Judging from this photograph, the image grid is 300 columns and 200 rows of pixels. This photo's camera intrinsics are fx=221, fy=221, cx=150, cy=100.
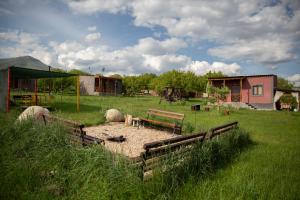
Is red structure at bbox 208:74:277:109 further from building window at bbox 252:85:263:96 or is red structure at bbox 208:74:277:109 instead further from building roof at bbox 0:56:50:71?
building roof at bbox 0:56:50:71

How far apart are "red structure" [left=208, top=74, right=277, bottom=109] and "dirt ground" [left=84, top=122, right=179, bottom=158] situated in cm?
2079

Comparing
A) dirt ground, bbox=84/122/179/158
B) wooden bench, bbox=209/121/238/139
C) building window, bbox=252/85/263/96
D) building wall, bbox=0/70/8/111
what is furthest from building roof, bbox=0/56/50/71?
building window, bbox=252/85/263/96

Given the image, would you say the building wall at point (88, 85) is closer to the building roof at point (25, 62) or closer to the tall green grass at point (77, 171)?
the building roof at point (25, 62)

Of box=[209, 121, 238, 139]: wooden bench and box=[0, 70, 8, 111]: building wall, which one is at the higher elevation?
box=[0, 70, 8, 111]: building wall

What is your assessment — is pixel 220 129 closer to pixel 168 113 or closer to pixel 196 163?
pixel 196 163

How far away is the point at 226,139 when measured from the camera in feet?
20.2

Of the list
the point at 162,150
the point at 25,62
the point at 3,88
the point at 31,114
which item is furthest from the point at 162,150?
the point at 25,62

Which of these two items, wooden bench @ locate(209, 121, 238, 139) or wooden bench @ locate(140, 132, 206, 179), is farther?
wooden bench @ locate(209, 121, 238, 139)

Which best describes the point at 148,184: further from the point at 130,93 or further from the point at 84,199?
the point at 130,93

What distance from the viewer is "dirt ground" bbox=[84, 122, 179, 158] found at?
698 centimetres

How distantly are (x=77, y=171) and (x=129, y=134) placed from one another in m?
4.84

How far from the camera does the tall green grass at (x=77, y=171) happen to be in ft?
10.8

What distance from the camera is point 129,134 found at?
8.64 metres

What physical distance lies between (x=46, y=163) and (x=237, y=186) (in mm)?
3556
